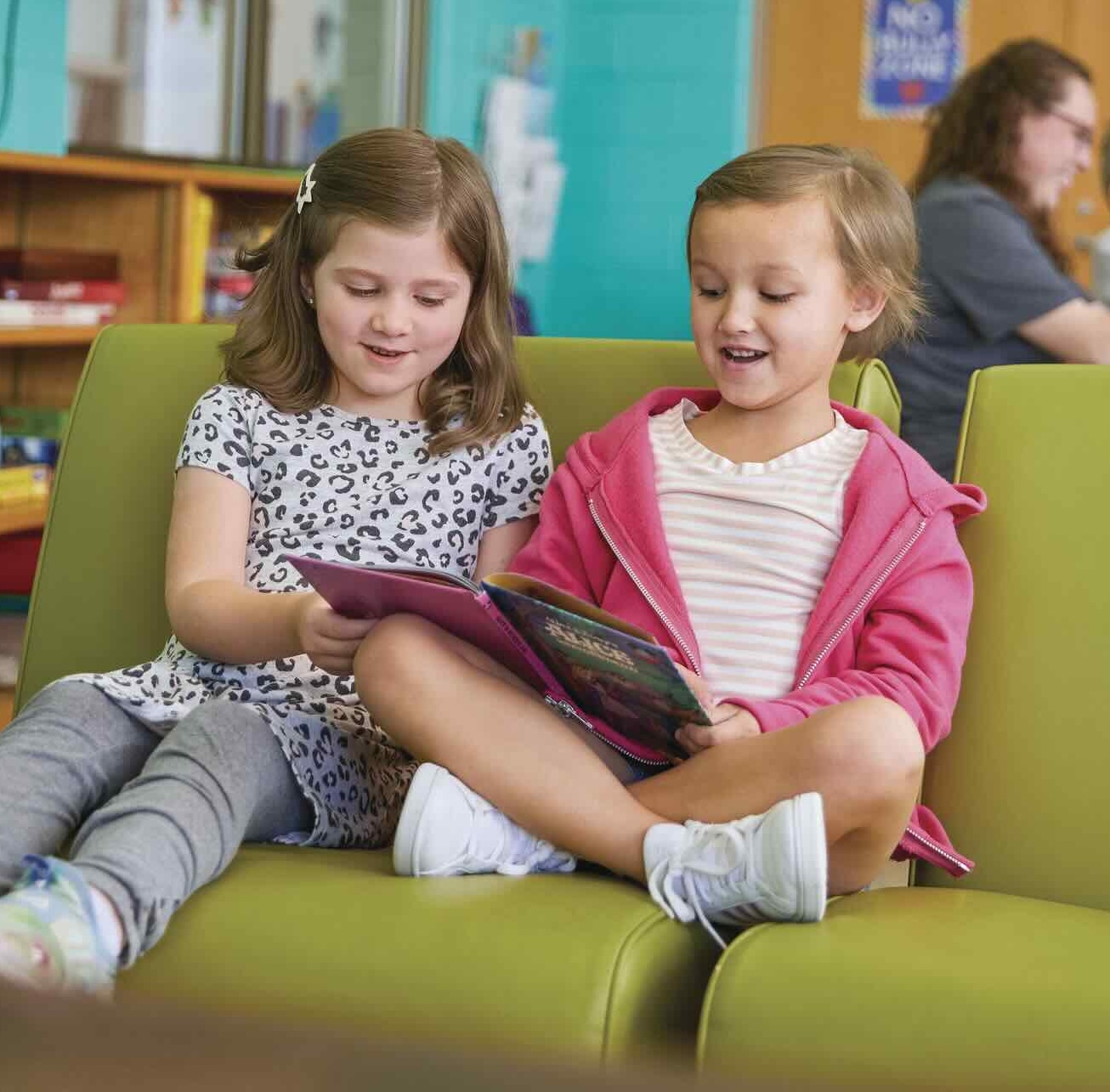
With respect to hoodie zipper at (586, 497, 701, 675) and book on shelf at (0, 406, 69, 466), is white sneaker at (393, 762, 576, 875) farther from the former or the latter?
book on shelf at (0, 406, 69, 466)

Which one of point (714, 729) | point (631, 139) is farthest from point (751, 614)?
point (631, 139)

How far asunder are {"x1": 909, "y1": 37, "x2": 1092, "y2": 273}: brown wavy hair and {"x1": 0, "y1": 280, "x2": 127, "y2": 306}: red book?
1.53 metres

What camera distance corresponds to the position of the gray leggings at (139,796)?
1147 millimetres

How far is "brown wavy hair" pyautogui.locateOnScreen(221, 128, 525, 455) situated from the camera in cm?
162

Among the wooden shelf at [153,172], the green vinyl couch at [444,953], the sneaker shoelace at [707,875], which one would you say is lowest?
the green vinyl couch at [444,953]

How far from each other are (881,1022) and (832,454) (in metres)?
0.61

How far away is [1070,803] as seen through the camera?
1414 millimetres

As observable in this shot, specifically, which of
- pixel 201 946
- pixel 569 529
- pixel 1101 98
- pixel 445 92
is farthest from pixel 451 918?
pixel 1101 98

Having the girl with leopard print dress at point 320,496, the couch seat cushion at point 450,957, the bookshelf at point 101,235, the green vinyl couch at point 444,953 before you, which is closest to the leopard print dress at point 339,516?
the girl with leopard print dress at point 320,496

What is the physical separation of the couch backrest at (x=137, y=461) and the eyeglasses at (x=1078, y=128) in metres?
1.45

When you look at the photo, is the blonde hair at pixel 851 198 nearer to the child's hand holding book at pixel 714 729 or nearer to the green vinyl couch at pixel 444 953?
the child's hand holding book at pixel 714 729

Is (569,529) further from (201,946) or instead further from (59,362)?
(59,362)

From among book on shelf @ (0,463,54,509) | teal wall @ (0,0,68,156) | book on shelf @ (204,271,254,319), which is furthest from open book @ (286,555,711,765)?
book on shelf @ (204,271,254,319)

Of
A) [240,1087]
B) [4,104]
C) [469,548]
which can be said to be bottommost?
[469,548]
